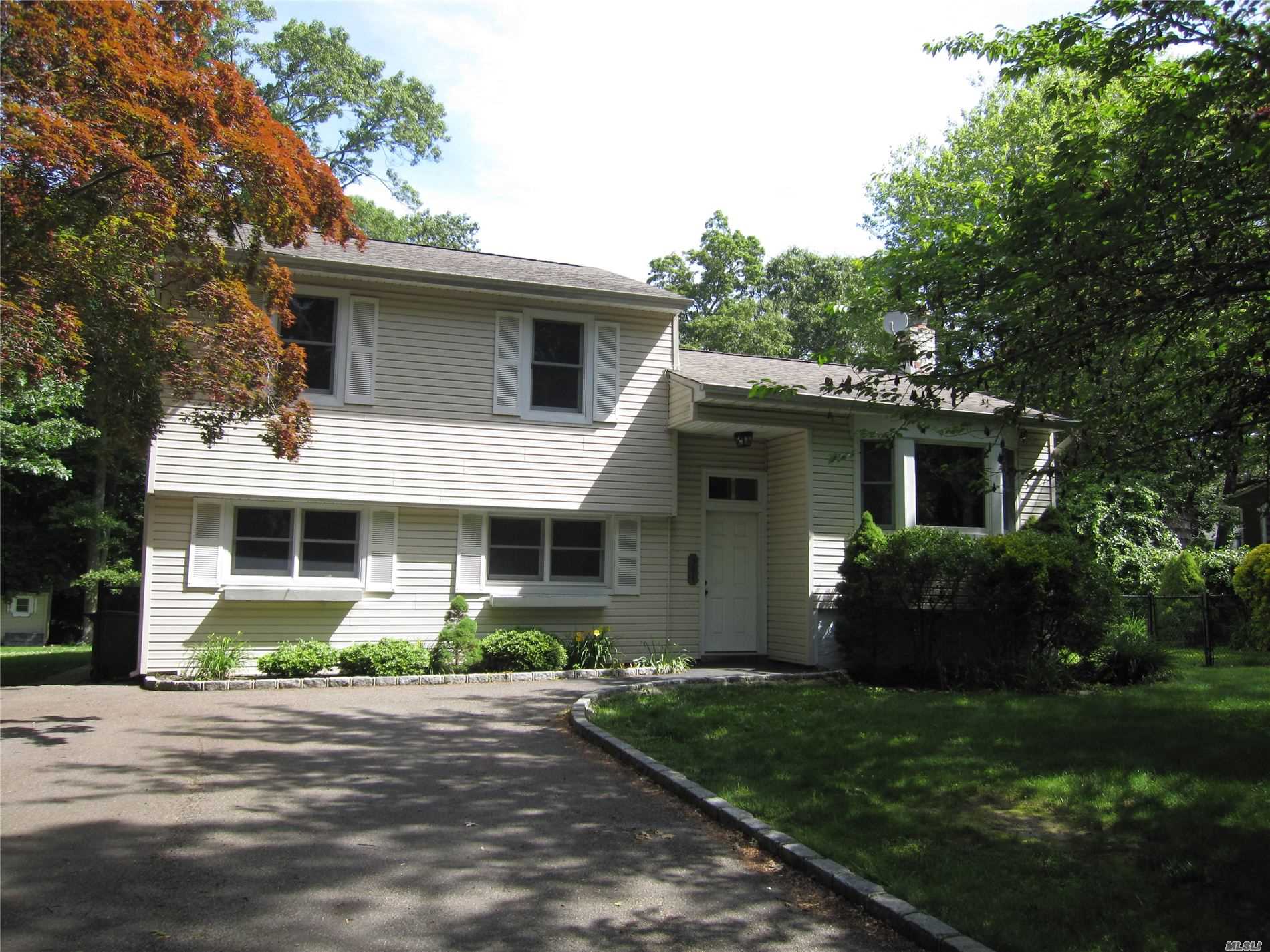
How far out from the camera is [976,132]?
30.7 m

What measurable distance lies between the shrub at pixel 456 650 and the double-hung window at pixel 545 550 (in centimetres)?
115

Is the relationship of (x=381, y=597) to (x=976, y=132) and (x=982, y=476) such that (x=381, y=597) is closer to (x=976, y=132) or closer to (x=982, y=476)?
(x=982, y=476)

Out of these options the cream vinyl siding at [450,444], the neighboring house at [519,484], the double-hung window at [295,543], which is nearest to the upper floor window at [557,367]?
the neighboring house at [519,484]

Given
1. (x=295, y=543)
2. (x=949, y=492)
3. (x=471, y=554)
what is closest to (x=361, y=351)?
(x=295, y=543)

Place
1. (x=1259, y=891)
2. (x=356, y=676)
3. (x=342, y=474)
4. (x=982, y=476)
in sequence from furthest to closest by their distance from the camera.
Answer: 1. (x=342, y=474)
2. (x=356, y=676)
3. (x=982, y=476)
4. (x=1259, y=891)

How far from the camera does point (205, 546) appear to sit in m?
12.3

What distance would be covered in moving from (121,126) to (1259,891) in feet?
Answer: 29.1

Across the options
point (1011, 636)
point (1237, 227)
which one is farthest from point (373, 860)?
point (1011, 636)

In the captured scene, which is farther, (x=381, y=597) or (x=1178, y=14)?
(x=381, y=597)

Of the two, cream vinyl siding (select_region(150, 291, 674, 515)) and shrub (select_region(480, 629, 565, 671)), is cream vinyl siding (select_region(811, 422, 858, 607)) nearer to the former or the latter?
cream vinyl siding (select_region(150, 291, 674, 515))

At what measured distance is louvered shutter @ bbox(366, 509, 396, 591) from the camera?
13.0 m

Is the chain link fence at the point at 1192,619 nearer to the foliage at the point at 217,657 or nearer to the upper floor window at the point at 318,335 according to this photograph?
the upper floor window at the point at 318,335

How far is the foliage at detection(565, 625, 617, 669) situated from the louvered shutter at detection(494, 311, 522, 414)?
3476 mm

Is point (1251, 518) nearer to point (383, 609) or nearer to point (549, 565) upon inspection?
point (549, 565)
